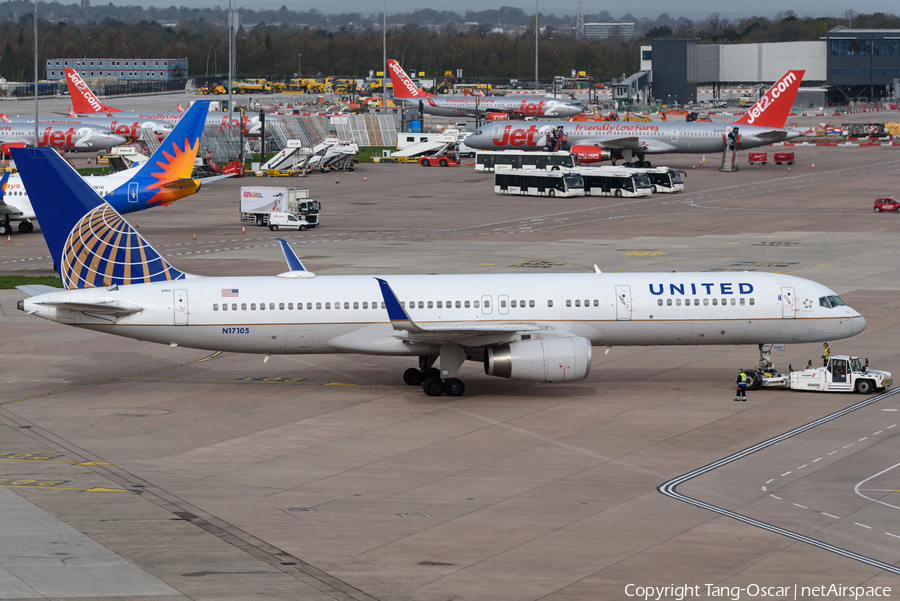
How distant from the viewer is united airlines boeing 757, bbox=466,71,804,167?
133125 millimetres

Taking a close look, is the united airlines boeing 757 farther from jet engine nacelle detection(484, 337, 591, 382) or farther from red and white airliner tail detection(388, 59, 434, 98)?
jet engine nacelle detection(484, 337, 591, 382)

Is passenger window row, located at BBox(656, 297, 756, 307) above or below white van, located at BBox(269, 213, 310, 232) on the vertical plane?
below

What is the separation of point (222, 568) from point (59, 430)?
14.7 m

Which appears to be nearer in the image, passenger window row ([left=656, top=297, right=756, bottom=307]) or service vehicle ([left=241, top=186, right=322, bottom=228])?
passenger window row ([left=656, top=297, right=756, bottom=307])

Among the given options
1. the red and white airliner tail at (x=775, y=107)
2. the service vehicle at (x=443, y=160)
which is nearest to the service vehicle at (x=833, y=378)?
the red and white airliner tail at (x=775, y=107)

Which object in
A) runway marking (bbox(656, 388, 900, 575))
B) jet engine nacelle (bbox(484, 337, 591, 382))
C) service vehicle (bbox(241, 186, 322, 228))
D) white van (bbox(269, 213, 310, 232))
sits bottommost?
runway marking (bbox(656, 388, 900, 575))

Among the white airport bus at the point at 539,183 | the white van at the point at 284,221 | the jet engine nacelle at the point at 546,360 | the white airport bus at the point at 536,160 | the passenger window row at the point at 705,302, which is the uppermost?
the white airport bus at the point at 536,160

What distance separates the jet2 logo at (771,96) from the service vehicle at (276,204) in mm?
65690

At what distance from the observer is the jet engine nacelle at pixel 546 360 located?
3825 centimetres

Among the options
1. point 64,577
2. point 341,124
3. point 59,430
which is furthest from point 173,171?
point 341,124

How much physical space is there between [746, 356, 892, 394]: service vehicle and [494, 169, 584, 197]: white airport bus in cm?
7149

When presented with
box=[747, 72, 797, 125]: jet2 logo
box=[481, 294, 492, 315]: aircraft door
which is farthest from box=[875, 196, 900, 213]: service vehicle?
box=[481, 294, 492, 315]: aircraft door

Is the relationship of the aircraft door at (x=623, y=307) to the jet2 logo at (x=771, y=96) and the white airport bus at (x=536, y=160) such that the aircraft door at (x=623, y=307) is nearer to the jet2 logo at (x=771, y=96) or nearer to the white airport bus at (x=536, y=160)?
the white airport bus at (x=536, y=160)

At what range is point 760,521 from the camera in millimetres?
27156
